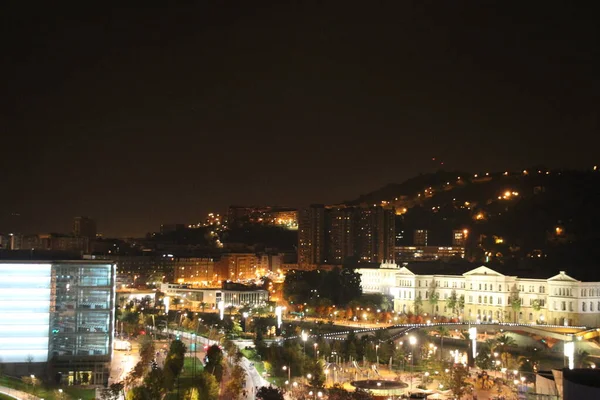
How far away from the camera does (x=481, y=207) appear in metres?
59.0

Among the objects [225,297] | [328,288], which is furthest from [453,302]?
[225,297]

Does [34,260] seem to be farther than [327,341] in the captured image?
No

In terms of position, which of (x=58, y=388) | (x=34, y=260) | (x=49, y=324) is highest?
(x=34, y=260)

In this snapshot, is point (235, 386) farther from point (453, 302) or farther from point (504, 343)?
point (453, 302)

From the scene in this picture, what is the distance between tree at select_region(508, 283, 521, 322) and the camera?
37.0 metres

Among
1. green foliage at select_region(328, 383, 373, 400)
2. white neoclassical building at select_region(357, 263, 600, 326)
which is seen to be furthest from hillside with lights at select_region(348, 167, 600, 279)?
green foliage at select_region(328, 383, 373, 400)

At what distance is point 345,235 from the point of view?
205 feet

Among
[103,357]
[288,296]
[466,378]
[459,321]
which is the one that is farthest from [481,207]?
[103,357]

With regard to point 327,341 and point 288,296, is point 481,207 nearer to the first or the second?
point 288,296

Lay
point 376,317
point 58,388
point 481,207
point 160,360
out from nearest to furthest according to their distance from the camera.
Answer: point 58,388 → point 160,360 → point 376,317 → point 481,207

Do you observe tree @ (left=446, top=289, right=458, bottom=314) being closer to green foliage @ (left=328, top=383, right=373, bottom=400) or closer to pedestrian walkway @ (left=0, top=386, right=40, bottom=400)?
green foliage @ (left=328, top=383, right=373, bottom=400)

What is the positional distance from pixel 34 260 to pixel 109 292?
2.47 m

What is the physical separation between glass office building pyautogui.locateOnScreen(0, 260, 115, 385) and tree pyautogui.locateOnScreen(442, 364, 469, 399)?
9960mm

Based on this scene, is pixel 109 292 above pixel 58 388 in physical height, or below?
above
